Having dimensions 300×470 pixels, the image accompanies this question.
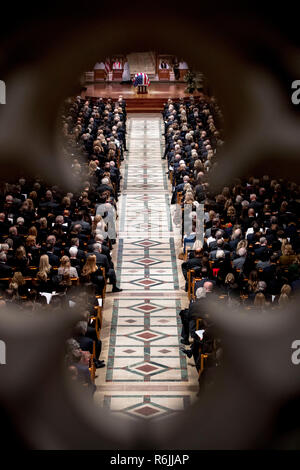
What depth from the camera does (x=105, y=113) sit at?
27.0 meters

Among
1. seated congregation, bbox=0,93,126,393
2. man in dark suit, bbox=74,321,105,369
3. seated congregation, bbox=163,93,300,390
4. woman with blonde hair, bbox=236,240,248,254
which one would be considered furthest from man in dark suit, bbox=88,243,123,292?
man in dark suit, bbox=74,321,105,369

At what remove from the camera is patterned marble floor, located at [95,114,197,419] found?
1008 cm

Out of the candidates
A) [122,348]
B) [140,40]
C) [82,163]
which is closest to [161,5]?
[140,40]

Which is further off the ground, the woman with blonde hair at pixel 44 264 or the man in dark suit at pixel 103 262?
the woman with blonde hair at pixel 44 264

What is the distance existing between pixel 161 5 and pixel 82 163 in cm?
1609

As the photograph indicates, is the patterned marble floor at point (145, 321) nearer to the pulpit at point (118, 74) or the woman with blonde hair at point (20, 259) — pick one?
the woman with blonde hair at point (20, 259)

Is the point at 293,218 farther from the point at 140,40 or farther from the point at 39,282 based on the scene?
the point at 140,40

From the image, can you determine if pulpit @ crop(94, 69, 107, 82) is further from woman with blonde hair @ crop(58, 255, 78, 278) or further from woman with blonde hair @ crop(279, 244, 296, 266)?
woman with blonde hair @ crop(58, 255, 78, 278)

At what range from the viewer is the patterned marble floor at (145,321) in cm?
1008

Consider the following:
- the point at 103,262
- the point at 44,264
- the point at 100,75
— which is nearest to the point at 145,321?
the point at 103,262

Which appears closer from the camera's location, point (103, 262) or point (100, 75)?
point (103, 262)

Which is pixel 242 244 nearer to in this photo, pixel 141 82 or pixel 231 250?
pixel 231 250

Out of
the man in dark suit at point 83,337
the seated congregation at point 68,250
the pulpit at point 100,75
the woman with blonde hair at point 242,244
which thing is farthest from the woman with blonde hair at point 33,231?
the pulpit at point 100,75

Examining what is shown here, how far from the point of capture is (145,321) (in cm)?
1265
